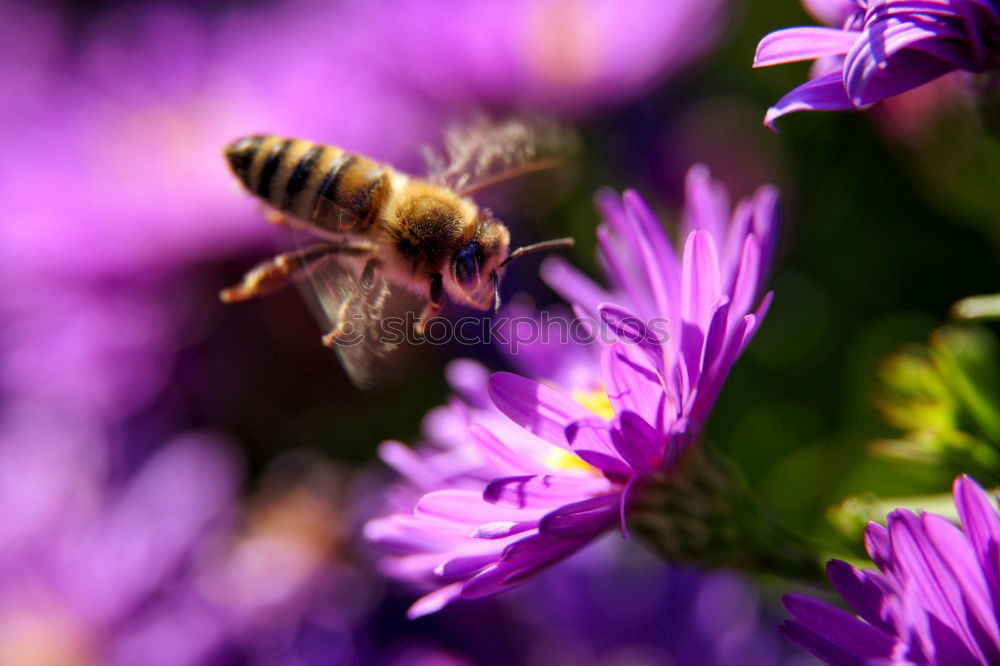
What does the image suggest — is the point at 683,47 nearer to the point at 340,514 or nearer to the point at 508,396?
the point at 340,514

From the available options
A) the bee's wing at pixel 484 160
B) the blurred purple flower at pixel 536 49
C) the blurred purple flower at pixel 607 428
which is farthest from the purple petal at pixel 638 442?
the blurred purple flower at pixel 536 49

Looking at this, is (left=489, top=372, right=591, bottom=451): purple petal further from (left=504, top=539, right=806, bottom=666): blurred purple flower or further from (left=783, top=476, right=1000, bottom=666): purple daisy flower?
(left=504, top=539, right=806, bottom=666): blurred purple flower

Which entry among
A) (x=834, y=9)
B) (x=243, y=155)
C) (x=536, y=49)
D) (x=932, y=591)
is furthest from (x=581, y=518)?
(x=536, y=49)

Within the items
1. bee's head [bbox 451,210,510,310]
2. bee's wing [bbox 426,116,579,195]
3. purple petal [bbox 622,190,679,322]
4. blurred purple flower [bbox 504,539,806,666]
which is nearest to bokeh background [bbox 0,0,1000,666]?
blurred purple flower [bbox 504,539,806,666]

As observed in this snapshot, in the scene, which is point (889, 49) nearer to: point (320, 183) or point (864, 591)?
point (864, 591)

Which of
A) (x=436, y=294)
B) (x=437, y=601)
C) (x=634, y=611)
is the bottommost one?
(x=634, y=611)

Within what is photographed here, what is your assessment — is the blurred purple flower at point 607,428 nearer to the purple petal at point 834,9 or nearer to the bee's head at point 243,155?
the purple petal at point 834,9
